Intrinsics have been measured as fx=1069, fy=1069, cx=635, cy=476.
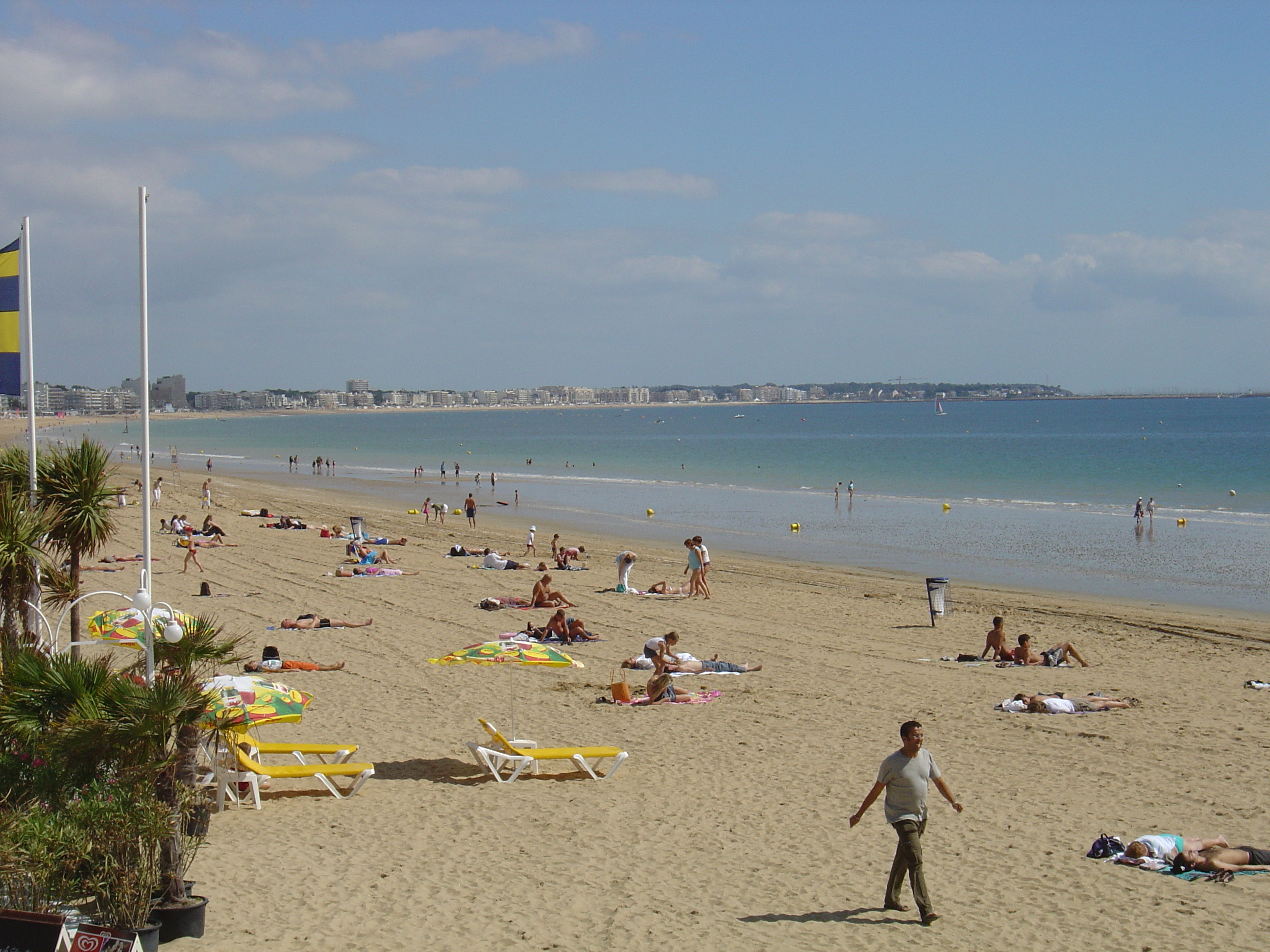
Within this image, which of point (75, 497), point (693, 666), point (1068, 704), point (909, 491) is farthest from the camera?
point (909, 491)

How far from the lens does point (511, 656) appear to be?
13344mm

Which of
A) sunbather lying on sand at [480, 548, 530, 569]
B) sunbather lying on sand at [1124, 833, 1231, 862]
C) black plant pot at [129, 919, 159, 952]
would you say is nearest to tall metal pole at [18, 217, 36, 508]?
black plant pot at [129, 919, 159, 952]

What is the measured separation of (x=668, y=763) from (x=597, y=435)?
122 metres

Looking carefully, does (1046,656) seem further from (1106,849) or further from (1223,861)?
(1223,861)

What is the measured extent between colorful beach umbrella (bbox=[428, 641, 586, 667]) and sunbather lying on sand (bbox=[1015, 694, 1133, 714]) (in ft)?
17.9

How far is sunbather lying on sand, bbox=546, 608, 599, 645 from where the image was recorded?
1545cm

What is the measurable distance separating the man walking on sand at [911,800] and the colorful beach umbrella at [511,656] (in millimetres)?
7347

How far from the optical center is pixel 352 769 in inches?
342

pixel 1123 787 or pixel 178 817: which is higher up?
pixel 178 817

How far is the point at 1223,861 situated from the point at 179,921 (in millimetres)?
6605

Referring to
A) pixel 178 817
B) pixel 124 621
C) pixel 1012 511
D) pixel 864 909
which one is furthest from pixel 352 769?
pixel 1012 511

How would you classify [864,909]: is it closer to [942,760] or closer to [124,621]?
[942,760]

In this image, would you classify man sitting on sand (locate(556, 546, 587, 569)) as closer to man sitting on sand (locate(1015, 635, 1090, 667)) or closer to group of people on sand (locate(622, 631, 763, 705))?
group of people on sand (locate(622, 631, 763, 705))

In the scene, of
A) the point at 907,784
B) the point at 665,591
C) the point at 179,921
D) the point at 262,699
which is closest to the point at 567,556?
the point at 665,591
